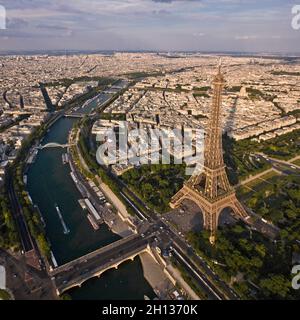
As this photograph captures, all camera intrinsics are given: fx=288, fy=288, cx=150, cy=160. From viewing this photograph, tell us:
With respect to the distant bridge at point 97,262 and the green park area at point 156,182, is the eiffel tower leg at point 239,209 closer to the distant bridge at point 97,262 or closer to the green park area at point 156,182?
the green park area at point 156,182

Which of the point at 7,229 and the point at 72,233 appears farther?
the point at 72,233

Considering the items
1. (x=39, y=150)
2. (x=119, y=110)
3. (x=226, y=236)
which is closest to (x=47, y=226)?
(x=226, y=236)

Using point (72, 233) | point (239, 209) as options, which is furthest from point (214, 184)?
point (72, 233)

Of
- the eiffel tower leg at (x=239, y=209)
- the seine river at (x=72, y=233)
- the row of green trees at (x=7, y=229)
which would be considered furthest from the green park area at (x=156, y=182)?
the row of green trees at (x=7, y=229)

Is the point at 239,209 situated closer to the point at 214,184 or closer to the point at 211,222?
the point at 211,222
